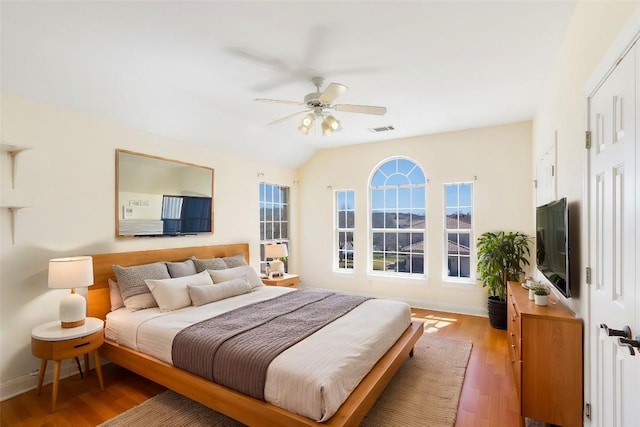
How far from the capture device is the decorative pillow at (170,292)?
10.3ft

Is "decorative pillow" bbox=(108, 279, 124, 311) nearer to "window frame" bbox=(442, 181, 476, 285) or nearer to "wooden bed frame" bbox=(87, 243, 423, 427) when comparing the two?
"wooden bed frame" bbox=(87, 243, 423, 427)

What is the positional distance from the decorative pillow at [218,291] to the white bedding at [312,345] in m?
0.08

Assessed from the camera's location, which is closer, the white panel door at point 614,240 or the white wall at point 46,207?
the white panel door at point 614,240

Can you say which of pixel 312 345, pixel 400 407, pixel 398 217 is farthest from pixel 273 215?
pixel 400 407

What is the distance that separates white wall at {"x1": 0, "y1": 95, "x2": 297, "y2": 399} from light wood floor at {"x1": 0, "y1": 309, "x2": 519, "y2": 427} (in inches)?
13.0

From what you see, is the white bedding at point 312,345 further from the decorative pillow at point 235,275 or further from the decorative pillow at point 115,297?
the decorative pillow at point 235,275

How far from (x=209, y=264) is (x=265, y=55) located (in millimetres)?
2642

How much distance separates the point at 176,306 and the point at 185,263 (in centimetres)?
81

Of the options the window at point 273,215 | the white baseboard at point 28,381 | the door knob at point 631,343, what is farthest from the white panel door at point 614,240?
the window at point 273,215

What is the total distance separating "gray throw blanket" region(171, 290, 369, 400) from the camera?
2.10m

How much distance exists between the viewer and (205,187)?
4.48 m

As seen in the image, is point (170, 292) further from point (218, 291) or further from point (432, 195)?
point (432, 195)

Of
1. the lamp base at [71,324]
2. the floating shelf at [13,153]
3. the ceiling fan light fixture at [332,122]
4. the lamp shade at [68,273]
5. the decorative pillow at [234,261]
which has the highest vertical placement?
the ceiling fan light fixture at [332,122]

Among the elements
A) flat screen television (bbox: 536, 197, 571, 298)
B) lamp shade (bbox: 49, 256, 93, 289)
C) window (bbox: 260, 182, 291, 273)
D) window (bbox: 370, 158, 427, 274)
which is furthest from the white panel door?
window (bbox: 260, 182, 291, 273)
